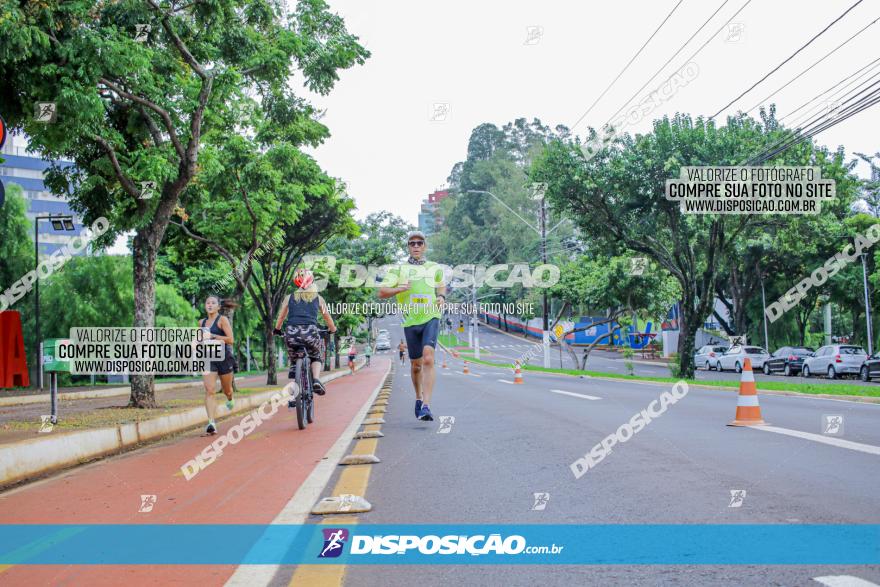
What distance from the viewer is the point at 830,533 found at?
3.60 metres

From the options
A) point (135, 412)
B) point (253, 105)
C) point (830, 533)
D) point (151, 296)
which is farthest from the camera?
point (253, 105)

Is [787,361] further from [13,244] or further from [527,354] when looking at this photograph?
[13,244]

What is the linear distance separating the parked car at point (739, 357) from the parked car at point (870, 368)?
308 inches

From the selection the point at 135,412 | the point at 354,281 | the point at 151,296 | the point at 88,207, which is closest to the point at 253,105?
the point at 88,207

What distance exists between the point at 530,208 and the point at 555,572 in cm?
8284

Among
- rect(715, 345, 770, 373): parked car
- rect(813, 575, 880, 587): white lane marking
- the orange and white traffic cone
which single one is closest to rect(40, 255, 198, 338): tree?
rect(715, 345, 770, 373): parked car

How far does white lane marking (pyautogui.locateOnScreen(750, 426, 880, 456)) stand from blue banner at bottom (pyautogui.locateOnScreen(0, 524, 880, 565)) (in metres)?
2.97

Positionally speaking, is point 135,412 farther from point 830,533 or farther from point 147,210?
point 830,533

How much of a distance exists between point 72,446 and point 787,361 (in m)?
33.9

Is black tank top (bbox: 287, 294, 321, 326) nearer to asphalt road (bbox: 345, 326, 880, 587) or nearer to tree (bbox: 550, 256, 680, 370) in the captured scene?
asphalt road (bbox: 345, 326, 880, 587)

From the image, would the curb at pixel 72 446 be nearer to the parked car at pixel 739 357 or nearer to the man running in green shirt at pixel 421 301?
the man running in green shirt at pixel 421 301

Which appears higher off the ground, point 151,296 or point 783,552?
point 151,296

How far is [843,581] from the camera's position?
9.58 ft

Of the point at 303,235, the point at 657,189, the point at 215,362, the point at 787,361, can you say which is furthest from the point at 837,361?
the point at 215,362
